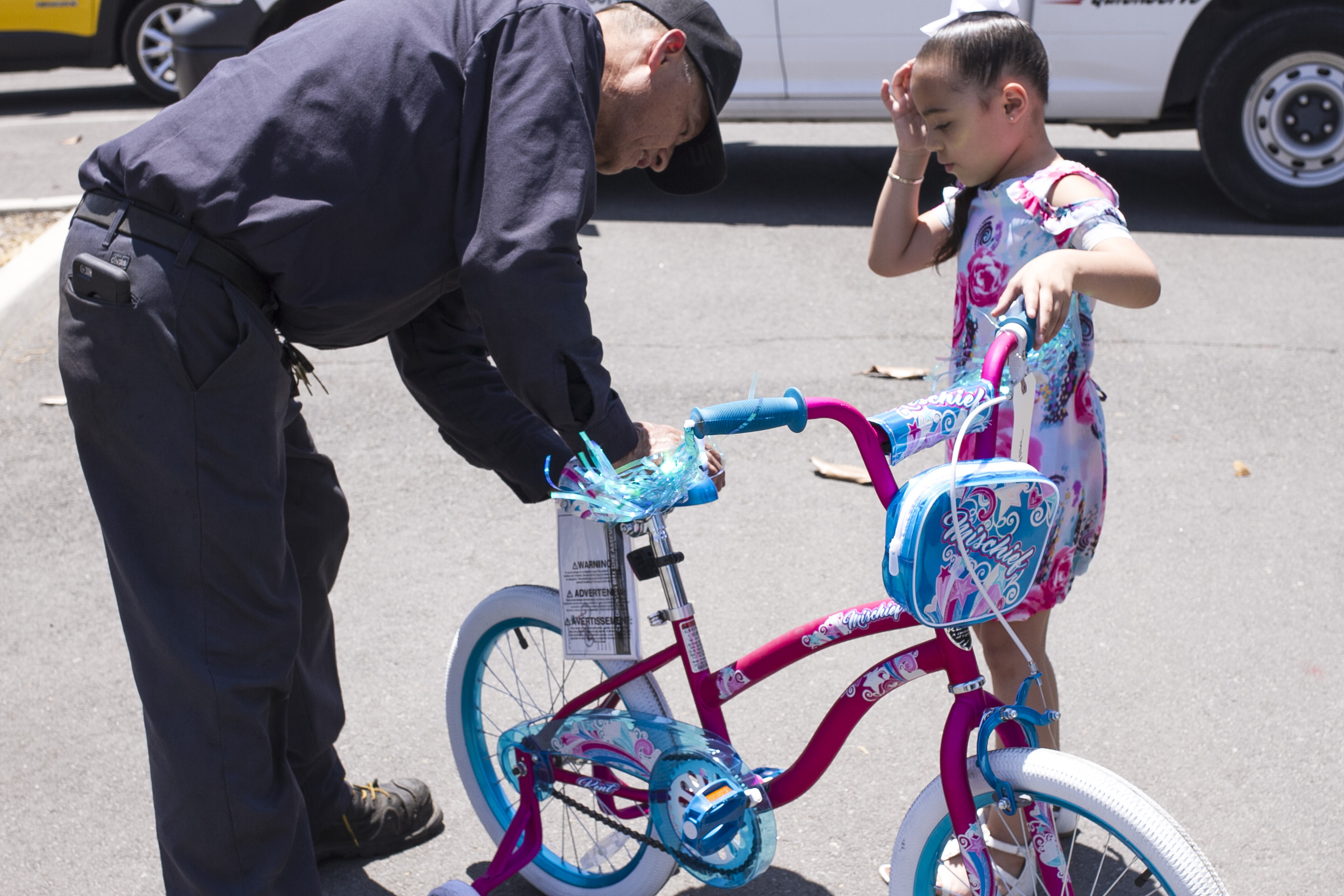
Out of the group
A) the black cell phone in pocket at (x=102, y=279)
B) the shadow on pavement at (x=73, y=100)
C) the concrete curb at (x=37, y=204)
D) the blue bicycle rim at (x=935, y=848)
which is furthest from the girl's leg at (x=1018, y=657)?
the shadow on pavement at (x=73, y=100)

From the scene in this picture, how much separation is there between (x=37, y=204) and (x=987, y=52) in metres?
6.30

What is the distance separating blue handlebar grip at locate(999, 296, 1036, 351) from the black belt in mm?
Result: 1130

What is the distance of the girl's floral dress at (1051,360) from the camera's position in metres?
2.13

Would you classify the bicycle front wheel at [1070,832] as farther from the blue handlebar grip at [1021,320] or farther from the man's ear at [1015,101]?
the man's ear at [1015,101]

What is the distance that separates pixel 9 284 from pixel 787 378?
3586 mm

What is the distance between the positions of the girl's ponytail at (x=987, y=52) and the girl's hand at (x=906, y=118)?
10 centimetres

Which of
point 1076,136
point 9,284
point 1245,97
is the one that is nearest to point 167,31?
point 9,284

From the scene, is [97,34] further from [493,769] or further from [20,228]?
[493,769]

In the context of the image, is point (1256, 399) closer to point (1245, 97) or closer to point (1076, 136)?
point (1245, 97)

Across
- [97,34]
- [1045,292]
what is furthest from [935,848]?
[97,34]

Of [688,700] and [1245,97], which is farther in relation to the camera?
[1245,97]

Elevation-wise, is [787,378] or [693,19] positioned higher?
[693,19]

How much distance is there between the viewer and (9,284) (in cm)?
565

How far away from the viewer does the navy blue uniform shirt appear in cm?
181
